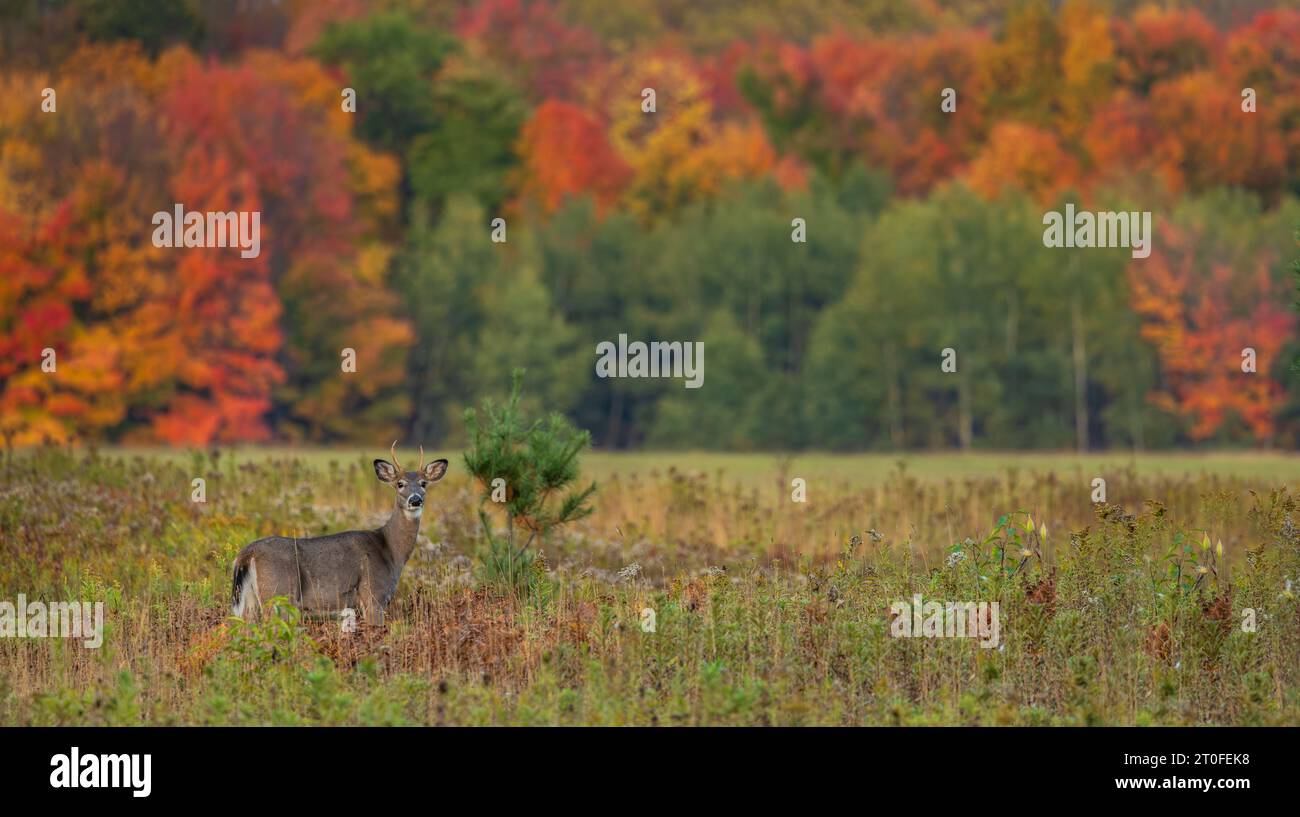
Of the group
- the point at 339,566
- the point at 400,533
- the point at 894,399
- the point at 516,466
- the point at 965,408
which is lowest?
the point at 339,566

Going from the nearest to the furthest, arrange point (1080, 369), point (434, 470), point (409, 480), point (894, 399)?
point (409, 480), point (434, 470), point (1080, 369), point (894, 399)

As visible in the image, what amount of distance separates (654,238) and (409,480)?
56170mm

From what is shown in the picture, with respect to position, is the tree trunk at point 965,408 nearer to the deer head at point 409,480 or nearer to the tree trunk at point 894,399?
the tree trunk at point 894,399

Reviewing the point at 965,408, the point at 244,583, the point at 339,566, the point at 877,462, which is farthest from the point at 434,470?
the point at 965,408

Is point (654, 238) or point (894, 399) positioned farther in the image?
point (654, 238)

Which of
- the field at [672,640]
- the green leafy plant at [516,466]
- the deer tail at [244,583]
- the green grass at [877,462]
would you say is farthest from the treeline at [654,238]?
the deer tail at [244,583]

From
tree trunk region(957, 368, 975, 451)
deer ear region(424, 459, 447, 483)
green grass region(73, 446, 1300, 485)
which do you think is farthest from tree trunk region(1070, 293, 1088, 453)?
deer ear region(424, 459, 447, 483)

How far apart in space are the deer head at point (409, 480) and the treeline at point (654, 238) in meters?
32.2

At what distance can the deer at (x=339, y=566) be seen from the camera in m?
16.8

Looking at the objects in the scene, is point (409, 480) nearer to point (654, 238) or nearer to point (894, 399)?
point (894, 399)

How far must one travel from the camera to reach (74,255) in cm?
5231

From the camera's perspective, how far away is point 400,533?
17.5 m

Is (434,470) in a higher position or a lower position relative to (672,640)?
higher
